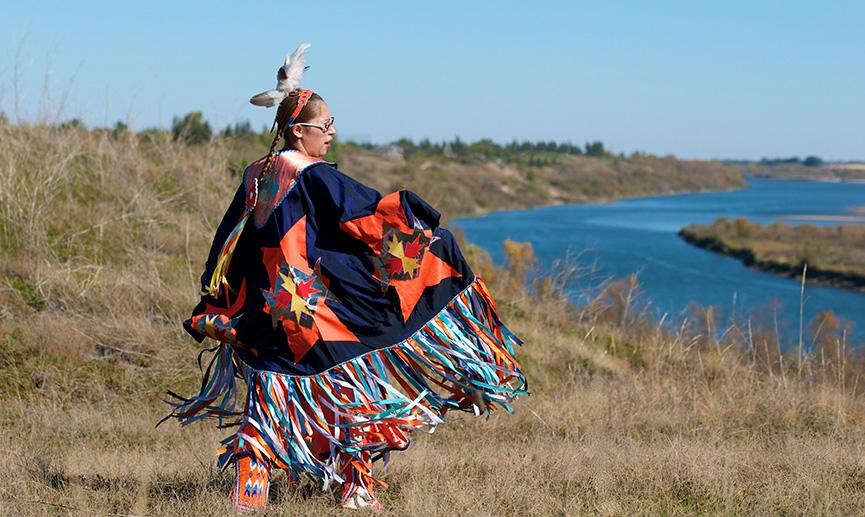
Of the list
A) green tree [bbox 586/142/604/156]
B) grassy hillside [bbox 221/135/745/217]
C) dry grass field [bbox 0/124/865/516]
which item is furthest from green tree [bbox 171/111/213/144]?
green tree [bbox 586/142/604/156]

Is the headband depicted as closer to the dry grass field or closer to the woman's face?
the woman's face

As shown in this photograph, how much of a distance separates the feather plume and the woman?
66 millimetres

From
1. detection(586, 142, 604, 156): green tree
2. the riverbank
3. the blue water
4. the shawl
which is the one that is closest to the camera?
the shawl

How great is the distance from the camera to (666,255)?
63000mm

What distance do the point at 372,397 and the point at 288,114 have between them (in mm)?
1132

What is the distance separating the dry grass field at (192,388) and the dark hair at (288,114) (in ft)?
4.36

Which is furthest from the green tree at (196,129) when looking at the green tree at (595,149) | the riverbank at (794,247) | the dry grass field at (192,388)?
the green tree at (595,149)

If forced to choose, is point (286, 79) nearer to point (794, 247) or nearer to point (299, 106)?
point (299, 106)

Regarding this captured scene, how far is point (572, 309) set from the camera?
10.4 metres

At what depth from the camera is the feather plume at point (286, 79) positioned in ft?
13.3

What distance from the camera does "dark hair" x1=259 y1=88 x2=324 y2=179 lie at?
394cm

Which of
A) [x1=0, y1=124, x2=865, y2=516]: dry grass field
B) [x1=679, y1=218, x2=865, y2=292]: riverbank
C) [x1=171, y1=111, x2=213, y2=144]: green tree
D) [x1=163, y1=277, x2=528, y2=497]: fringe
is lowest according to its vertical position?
[x1=679, y1=218, x2=865, y2=292]: riverbank

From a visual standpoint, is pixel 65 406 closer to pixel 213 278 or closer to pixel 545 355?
pixel 213 278

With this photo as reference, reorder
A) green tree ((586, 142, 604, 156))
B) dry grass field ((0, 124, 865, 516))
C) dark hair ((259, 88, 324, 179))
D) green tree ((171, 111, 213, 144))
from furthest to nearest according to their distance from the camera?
green tree ((586, 142, 604, 156)) → green tree ((171, 111, 213, 144)) → dry grass field ((0, 124, 865, 516)) → dark hair ((259, 88, 324, 179))
